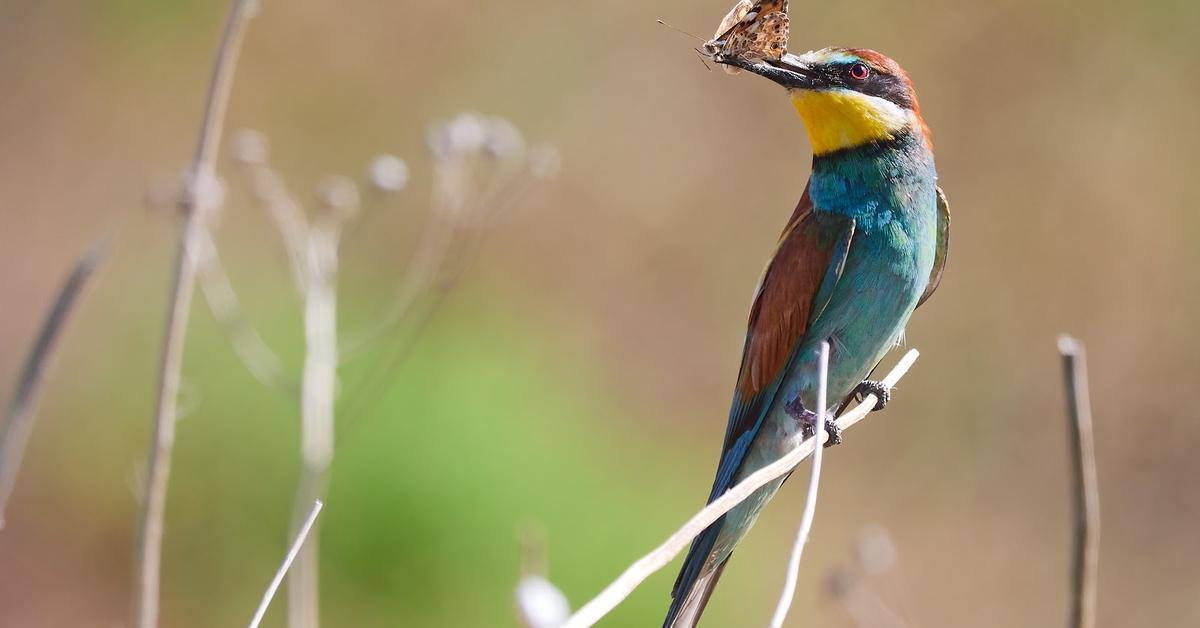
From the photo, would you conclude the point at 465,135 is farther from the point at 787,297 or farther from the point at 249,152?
the point at 787,297

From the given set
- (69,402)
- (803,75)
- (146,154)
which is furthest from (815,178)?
(146,154)

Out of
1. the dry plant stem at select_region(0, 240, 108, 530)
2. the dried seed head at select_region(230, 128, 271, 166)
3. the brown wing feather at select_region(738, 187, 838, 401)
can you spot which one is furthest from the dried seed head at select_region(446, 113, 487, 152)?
the dry plant stem at select_region(0, 240, 108, 530)

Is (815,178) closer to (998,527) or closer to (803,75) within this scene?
(803,75)

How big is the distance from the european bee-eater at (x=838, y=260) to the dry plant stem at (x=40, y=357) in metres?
1.17

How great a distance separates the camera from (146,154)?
539cm

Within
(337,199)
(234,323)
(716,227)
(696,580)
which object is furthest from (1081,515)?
(716,227)

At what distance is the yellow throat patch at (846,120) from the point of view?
2.24 m

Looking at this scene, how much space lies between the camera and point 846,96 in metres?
2.25

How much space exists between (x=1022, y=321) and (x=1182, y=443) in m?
0.84

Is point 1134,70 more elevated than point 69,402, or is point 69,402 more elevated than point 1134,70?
point 1134,70

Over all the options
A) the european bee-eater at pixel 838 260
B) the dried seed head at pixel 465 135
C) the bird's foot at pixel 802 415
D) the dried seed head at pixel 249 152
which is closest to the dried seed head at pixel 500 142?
the dried seed head at pixel 465 135

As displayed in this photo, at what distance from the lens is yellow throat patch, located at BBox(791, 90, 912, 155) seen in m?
2.24

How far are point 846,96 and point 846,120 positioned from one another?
0.14ft

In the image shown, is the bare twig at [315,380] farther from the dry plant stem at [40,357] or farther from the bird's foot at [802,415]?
the bird's foot at [802,415]
